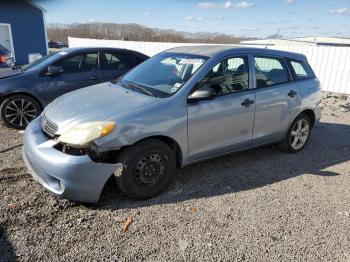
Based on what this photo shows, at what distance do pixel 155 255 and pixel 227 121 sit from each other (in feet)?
6.51

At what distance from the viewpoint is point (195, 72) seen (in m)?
3.96

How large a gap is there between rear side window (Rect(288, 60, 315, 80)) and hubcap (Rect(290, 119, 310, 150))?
0.72 meters

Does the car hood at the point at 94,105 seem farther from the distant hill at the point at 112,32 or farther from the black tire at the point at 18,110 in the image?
the distant hill at the point at 112,32

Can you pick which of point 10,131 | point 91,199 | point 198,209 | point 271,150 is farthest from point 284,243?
point 10,131

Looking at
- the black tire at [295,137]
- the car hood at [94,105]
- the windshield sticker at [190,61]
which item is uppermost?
the windshield sticker at [190,61]

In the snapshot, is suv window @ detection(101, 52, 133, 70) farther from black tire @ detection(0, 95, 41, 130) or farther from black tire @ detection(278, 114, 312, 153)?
black tire @ detection(278, 114, 312, 153)

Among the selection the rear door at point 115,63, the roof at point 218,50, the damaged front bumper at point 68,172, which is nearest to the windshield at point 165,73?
the roof at point 218,50

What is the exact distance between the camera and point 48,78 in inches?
249

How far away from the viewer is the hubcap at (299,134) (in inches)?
209

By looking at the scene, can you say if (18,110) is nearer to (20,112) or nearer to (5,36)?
(20,112)

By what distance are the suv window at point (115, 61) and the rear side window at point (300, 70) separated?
11.9 feet

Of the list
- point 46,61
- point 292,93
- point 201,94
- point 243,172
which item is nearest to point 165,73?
point 201,94

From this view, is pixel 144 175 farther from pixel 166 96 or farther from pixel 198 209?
pixel 166 96

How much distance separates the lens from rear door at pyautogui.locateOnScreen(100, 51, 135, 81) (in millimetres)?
6969
